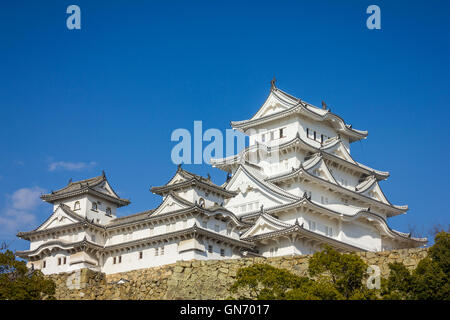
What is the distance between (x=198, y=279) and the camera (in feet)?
140

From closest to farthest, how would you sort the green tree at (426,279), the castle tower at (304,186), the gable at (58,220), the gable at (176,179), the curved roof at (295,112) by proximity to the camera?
1. the green tree at (426,279)
2. the gable at (176,179)
3. the castle tower at (304,186)
4. the gable at (58,220)
5. the curved roof at (295,112)

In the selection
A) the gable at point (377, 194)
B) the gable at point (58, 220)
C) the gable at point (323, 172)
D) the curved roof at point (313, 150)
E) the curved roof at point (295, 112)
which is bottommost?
the gable at point (58, 220)

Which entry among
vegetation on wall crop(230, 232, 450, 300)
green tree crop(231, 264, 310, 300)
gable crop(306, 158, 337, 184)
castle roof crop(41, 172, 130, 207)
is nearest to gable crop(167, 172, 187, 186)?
castle roof crop(41, 172, 130, 207)

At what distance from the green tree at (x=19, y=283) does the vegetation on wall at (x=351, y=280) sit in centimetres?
1065

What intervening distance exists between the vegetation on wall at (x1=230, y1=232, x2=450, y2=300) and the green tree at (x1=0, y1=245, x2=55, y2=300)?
10.7m

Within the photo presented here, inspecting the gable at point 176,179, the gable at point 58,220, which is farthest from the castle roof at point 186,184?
the gable at point 58,220

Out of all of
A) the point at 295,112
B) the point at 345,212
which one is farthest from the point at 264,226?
the point at 295,112

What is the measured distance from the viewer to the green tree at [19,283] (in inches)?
1542

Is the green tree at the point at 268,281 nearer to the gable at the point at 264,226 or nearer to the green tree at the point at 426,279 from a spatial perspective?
the green tree at the point at 426,279

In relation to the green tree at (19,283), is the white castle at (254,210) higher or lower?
higher

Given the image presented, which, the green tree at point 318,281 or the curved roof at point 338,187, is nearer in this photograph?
the green tree at point 318,281

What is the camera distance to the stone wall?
40.2 m
